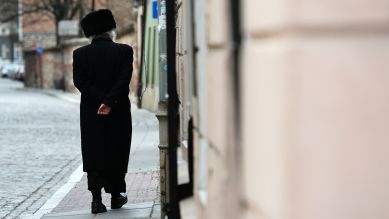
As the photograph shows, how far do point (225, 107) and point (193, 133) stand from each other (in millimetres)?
1228

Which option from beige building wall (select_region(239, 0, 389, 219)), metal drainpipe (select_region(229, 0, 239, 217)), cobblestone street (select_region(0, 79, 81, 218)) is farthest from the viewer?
cobblestone street (select_region(0, 79, 81, 218))

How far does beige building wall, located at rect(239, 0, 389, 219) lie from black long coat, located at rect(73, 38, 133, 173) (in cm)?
555

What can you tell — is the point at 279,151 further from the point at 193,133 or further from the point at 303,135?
the point at 193,133

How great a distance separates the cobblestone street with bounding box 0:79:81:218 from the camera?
31.3 feet

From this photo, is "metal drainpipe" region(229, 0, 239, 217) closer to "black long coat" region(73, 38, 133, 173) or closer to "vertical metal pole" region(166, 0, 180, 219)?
"vertical metal pole" region(166, 0, 180, 219)

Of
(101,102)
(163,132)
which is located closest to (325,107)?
(163,132)

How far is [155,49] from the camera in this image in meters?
26.1

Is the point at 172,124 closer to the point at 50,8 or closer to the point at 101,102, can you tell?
the point at 101,102

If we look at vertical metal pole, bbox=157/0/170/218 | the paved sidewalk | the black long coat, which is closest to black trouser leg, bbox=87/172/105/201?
the black long coat

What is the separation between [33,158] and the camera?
13906 millimetres

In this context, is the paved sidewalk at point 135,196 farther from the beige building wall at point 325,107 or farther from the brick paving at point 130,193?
the beige building wall at point 325,107

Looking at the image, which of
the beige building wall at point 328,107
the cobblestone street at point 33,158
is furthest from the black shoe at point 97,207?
the beige building wall at point 328,107

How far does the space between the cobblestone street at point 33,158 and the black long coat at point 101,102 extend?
135 centimetres

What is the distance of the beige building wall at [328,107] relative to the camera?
193cm
